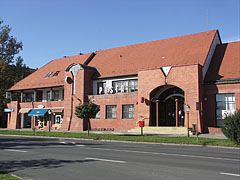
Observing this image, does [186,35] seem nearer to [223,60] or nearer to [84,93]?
[223,60]

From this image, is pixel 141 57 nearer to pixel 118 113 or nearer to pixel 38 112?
pixel 118 113

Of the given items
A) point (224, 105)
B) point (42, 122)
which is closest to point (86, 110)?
point (224, 105)

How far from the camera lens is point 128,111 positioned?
102ft

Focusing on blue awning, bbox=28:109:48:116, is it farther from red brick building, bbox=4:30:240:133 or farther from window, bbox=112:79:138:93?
window, bbox=112:79:138:93

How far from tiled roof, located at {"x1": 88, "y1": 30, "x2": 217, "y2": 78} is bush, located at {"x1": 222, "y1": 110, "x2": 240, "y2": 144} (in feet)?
39.8

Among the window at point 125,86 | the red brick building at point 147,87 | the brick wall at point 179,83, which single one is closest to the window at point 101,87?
the red brick building at point 147,87

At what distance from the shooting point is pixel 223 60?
29.0 metres

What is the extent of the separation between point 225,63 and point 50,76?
2463 cm

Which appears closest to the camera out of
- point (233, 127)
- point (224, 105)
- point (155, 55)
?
point (233, 127)

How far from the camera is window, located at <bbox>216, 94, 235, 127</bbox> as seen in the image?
25.5 metres

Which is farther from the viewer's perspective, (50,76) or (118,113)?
(50,76)

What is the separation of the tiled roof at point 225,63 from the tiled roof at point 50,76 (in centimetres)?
1897

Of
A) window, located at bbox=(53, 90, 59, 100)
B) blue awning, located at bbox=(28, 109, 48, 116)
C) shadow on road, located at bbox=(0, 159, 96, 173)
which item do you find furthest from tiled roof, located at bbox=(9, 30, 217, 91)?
shadow on road, located at bbox=(0, 159, 96, 173)

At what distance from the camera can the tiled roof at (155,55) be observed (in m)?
29.8
